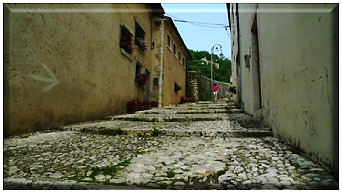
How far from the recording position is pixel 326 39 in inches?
51.6

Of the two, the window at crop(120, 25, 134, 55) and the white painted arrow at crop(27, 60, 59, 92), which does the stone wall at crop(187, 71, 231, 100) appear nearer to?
the window at crop(120, 25, 134, 55)

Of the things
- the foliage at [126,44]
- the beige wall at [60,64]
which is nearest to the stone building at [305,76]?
the beige wall at [60,64]

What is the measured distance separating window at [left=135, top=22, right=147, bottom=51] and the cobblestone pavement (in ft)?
19.9

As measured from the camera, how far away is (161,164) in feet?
5.69

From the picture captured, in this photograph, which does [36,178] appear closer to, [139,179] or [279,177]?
[139,179]

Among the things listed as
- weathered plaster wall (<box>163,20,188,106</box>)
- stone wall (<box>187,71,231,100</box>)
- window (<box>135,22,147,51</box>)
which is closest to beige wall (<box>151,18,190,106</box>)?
weathered plaster wall (<box>163,20,188,106</box>)

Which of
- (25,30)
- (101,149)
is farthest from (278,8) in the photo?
(25,30)

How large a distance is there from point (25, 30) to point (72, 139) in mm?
1918

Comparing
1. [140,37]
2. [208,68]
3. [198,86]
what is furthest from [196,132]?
[208,68]

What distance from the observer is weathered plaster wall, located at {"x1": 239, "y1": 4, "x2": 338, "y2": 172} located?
4.21 feet

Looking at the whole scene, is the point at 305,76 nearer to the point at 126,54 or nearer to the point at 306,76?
the point at 306,76

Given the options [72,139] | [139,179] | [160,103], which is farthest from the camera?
[160,103]

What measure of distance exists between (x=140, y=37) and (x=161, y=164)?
785cm

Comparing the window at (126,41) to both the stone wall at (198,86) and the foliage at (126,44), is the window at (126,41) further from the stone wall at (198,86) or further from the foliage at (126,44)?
the stone wall at (198,86)
